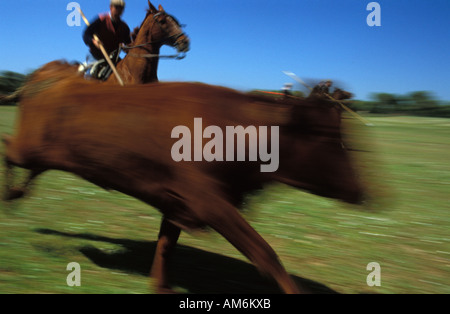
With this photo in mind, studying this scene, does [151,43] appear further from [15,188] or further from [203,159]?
[203,159]

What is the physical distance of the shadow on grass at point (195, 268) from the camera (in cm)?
441

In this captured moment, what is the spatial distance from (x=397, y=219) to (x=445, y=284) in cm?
263

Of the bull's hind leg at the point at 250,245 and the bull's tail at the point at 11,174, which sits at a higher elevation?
the bull's tail at the point at 11,174

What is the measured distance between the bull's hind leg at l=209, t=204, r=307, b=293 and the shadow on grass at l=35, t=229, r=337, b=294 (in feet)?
3.21

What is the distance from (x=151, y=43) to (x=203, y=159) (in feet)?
12.0

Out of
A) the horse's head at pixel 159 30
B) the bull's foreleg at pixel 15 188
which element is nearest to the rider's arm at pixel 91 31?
the horse's head at pixel 159 30

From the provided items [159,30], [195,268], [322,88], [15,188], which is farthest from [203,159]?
[159,30]

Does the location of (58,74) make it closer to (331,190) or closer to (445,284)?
(331,190)

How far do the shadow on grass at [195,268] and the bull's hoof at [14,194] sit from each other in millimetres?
555

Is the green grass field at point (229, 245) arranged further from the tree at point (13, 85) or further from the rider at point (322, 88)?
the tree at point (13, 85)

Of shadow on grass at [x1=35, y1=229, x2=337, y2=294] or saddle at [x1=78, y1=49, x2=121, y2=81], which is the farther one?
saddle at [x1=78, y1=49, x2=121, y2=81]

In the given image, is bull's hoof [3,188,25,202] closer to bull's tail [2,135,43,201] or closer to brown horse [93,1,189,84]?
bull's tail [2,135,43,201]

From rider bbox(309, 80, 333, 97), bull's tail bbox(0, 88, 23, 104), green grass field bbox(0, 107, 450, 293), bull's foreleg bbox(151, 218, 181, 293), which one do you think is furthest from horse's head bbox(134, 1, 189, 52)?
rider bbox(309, 80, 333, 97)

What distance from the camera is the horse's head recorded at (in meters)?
6.54
